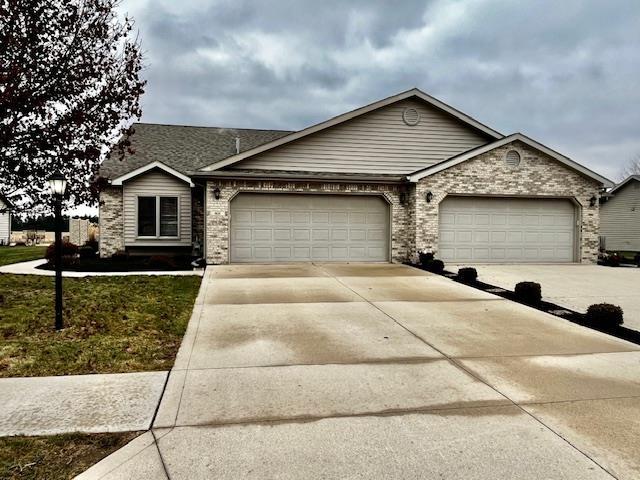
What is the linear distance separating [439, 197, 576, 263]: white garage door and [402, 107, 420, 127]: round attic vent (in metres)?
3.38

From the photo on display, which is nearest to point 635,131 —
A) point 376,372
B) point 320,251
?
point 320,251

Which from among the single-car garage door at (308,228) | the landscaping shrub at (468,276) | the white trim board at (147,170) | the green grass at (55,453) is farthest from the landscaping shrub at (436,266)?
the green grass at (55,453)

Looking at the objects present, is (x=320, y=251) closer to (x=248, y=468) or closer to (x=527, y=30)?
(x=527, y=30)

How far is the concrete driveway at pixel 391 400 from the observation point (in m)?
2.97

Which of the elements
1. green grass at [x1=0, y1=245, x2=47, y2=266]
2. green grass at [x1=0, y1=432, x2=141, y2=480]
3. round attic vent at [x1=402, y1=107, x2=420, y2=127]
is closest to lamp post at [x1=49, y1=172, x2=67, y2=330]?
green grass at [x1=0, y1=432, x2=141, y2=480]

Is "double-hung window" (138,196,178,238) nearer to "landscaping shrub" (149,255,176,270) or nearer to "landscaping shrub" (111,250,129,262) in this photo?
"landscaping shrub" (111,250,129,262)

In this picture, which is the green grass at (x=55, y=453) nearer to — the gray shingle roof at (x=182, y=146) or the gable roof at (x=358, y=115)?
the gable roof at (x=358, y=115)

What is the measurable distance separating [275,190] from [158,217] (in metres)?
5.35

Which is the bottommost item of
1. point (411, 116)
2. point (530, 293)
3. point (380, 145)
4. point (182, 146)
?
point (530, 293)

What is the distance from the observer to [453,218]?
15.6m

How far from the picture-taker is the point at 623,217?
96.4ft

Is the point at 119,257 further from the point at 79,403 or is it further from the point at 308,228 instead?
the point at 79,403

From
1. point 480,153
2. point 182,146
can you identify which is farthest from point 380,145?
point 182,146

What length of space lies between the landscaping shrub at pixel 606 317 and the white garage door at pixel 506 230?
Result: 8403mm
